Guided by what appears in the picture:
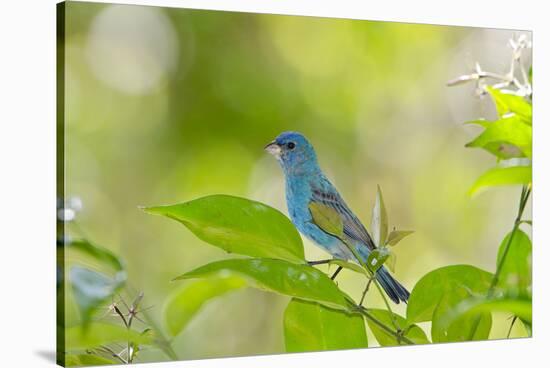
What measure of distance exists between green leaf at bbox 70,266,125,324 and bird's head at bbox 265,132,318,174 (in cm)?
261

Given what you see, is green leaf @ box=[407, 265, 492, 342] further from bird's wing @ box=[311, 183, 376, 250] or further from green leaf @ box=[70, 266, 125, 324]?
green leaf @ box=[70, 266, 125, 324]

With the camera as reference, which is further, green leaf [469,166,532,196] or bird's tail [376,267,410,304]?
bird's tail [376,267,410,304]

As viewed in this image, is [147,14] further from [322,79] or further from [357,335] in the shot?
[357,335]

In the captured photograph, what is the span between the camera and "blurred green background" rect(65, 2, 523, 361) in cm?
275

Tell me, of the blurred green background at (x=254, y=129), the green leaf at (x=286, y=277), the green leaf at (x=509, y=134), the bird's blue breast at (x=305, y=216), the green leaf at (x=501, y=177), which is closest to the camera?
the green leaf at (x=501, y=177)

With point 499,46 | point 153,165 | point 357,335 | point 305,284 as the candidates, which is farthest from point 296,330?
point 499,46

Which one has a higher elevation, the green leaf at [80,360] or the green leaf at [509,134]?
the green leaf at [509,134]

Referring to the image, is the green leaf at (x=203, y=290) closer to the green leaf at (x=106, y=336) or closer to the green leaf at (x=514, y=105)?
the green leaf at (x=106, y=336)

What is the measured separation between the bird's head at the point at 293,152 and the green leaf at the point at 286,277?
1.66m

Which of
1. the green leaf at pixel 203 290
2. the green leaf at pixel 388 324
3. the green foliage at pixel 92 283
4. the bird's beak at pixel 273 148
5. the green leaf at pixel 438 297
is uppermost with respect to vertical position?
the bird's beak at pixel 273 148

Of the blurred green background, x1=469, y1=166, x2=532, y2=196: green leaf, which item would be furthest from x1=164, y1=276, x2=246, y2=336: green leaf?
the blurred green background

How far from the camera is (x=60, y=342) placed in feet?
8.75

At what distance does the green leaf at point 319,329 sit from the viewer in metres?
1.98

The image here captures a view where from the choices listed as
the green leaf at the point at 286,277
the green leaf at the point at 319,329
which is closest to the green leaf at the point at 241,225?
the green leaf at the point at 286,277
